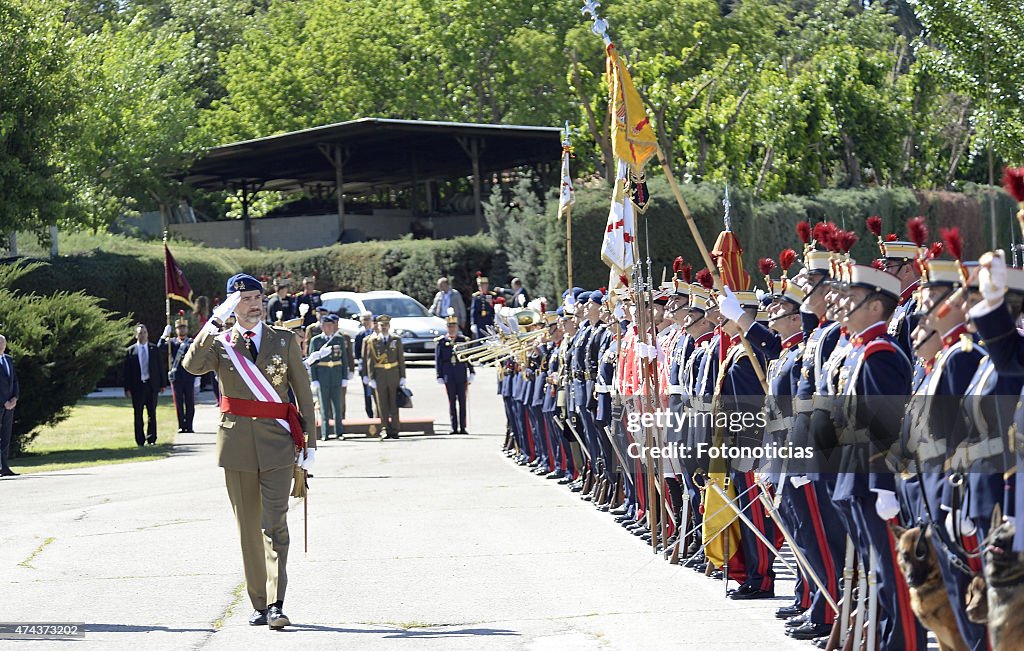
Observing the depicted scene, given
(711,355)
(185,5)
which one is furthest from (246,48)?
(711,355)

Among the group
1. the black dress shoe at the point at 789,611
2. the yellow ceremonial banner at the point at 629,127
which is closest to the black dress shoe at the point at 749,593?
the black dress shoe at the point at 789,611

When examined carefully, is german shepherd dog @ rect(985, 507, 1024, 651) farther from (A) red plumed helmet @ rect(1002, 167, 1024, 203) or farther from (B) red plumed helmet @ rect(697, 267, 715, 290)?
(B) red plumed helmet @ rect(697, 267, 715, 290)

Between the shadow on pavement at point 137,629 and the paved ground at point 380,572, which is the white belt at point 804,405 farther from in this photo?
the shadow on pavement at point 137,629

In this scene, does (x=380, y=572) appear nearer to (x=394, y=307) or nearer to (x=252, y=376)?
(x=252, y=376)

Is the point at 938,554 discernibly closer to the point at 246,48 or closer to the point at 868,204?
the point at 868,204

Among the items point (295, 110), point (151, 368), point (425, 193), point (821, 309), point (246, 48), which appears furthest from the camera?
Result: point (246, 48)

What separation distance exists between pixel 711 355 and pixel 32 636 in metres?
4.44

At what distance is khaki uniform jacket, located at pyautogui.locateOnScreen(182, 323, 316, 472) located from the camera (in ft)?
28.1

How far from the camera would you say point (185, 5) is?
71500 millimetres

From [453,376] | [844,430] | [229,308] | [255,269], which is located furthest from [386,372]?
[255,269]

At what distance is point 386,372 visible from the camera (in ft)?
74.6

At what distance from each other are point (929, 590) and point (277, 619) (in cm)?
390

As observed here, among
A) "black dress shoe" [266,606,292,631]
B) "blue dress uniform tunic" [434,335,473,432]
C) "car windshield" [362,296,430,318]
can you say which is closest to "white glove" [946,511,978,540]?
"black dress shoe" [266,606,292,631]

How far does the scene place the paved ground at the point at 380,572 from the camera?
26.9 feet
